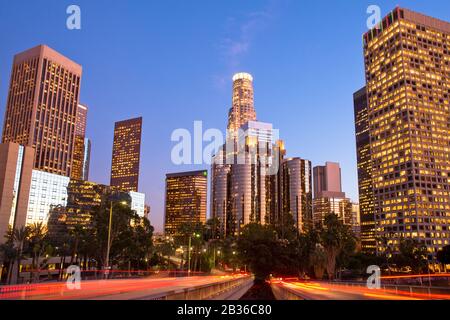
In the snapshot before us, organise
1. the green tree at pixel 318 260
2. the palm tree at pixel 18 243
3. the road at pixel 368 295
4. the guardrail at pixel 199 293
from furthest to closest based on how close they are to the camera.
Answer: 1. the green tree at pixel 318 260
2. the palm tree at pixel 18 243
3. the road at pixel 368 295
4. the guardrail at pixel 199 293

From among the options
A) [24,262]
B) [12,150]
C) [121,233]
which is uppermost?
[12,150]

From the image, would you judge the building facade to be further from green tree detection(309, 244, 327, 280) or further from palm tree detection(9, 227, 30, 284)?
green tree detection(309, 244, 327, 280)

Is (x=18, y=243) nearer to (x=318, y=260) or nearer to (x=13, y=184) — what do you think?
(x=13, y=184)

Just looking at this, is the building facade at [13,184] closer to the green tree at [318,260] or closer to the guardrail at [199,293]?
the guardrail at [199,293]

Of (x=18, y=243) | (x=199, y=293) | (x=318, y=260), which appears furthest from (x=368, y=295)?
(x=18, y=243)

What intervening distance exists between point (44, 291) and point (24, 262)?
374 ft

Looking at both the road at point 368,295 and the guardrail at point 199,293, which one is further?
the road at point 368,295

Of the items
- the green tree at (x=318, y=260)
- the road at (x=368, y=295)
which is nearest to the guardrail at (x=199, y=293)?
the road at (x=368, y=295)

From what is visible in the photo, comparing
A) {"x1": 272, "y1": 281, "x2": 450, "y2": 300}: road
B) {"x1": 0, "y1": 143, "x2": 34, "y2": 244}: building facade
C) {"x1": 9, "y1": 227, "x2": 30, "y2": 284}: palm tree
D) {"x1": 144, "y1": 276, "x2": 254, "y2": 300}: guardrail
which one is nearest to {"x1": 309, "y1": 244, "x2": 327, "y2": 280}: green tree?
{"x1": 272, "y1": 281, "x2": 450, "y2": 300}: road

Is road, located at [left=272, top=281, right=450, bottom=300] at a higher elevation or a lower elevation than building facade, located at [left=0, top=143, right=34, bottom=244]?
lower

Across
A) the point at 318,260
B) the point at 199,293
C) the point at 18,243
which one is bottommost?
the point at 318,260
